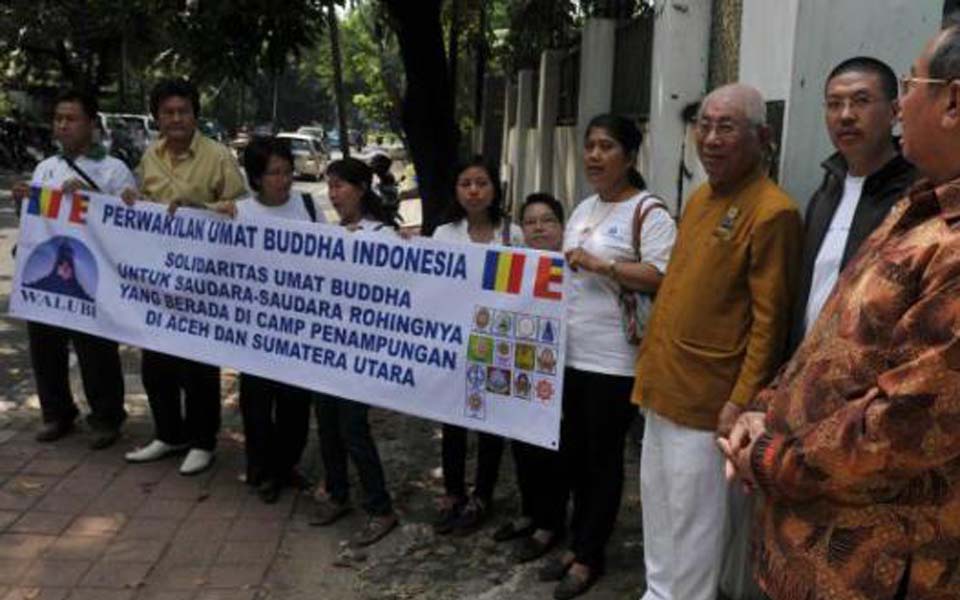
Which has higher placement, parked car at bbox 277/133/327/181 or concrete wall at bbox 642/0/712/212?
concrete wall at bbox 642/0/712/212

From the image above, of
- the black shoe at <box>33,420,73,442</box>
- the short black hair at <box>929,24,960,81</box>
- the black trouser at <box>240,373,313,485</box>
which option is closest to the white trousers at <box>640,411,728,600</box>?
the short black hair at <box>929,24,960,81</box>

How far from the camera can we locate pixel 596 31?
684cm

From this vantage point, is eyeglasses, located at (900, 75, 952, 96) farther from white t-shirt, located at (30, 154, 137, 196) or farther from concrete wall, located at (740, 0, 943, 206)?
white t-shirt, located at (30, 154, 137, 196)

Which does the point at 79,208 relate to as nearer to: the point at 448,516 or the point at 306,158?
the point at 448,516

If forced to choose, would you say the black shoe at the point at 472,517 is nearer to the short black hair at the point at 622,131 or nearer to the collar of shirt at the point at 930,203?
the short black hair at the point at 622,131

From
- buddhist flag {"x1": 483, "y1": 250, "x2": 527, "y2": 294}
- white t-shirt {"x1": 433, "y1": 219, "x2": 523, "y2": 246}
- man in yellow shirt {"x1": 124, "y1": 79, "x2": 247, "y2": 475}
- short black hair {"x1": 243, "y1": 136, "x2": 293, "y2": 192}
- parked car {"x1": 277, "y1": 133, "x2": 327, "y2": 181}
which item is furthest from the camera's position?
parked car {"x1": 277, "y1": 133, "x2": 327, "y2": 181}

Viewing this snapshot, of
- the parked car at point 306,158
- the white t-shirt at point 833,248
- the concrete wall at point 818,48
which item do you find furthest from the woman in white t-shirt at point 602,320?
the parked car at point 306,158

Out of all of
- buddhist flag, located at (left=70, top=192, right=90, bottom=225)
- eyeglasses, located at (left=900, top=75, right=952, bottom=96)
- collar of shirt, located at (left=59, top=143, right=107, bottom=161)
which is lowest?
buddhist flag, located at (left=70, top=192, right=90, bottom=225)

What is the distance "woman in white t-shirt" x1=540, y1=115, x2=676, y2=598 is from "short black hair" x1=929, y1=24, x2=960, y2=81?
152 cm

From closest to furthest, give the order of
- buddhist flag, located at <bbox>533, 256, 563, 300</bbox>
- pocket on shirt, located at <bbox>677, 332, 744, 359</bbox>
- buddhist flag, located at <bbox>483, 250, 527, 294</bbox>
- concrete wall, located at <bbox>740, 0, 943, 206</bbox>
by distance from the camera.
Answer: pocket on shirt, located at <bbox>677, 332, 744, 359</bbox> → concrete wall, located at <bbox>740, 0, 943, 206</bbox> → buddhist flag, located at <bbox>533, 256, 563, 300</bbox> → buddhist flag, located at <bbox>483, 250, 527, 294</bbox>

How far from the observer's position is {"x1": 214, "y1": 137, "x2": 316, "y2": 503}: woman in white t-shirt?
429cm

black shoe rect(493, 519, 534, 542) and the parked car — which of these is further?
the parked car

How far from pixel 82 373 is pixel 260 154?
5.62 ft

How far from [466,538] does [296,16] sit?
3.97m
